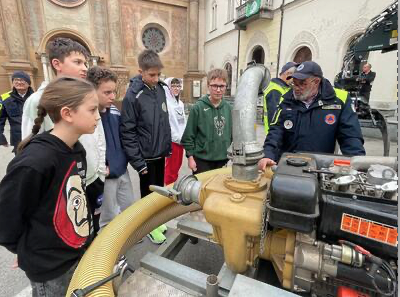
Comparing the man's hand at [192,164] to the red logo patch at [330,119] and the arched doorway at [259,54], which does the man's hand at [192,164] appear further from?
the arched doorway at [259,54]

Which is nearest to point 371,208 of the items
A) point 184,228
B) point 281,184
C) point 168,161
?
point 281,184

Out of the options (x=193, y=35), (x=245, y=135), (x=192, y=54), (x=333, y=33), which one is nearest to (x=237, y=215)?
(x=245, y=135)

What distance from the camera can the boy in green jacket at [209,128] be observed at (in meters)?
2.40

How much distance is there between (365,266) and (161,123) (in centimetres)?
189

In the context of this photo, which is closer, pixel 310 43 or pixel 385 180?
pixel 385 180

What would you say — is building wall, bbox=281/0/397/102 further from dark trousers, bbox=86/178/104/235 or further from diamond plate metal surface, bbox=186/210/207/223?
dark trousers, bbox=86/178/104/235

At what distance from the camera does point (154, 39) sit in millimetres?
16766

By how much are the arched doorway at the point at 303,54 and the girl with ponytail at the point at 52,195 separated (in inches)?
468

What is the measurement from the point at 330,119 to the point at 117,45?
16.0 metres

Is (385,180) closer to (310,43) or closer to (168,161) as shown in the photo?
(168,161)

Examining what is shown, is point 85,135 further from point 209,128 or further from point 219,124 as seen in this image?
point 219,124

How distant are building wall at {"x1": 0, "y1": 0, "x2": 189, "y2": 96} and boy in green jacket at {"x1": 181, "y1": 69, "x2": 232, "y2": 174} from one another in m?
14.5

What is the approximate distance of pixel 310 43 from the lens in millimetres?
10203

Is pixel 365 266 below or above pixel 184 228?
above
